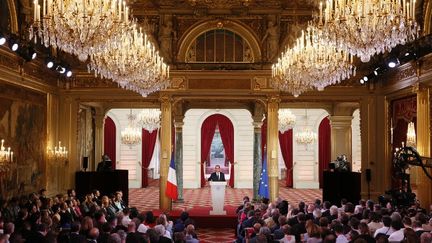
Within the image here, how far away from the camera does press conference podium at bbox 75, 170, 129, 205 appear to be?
16.3m

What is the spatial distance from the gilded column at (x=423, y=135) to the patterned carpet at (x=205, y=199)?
5.01 meters

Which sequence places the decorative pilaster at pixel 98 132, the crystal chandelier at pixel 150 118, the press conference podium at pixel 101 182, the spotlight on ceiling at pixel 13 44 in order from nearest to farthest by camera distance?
the spotlight on ceiling at pixel 13 44, the press conference podium at pixel 101 182, the decorative pilaster at pixel 98 132, the crystal chandelier at pixel 150 118

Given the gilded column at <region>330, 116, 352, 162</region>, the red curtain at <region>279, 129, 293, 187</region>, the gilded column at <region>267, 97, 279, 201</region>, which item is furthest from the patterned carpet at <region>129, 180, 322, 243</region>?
the gilded column at <region>330, 116, 352, 162</region>

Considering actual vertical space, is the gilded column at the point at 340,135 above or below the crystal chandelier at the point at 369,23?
below

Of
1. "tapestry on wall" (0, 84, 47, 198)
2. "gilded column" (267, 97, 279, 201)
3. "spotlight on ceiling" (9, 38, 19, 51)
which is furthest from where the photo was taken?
"gilded column" (267, 97, 279, 201)

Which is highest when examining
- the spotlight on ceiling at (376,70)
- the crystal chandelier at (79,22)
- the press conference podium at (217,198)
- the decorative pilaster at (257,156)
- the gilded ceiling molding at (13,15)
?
the gilded ceiling molding at (13,15)

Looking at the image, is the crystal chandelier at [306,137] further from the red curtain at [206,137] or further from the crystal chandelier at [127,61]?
the crystal chandelier at [127,61]

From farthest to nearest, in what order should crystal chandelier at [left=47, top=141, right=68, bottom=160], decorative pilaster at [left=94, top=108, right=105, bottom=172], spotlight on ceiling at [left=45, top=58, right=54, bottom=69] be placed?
1. decorative pilaster at [left=94, top=108, right=105, bottom=172]
2. crystal chandelier at [left=47, top=141, right=68, bottom=160]
3. spotlight on ceiling at [left=45, top=58, right=54, bottom=69]

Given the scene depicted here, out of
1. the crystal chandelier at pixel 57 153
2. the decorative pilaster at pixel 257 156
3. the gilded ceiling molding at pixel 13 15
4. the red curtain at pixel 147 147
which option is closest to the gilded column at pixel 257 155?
the decorative pilaster at pixel 257 156

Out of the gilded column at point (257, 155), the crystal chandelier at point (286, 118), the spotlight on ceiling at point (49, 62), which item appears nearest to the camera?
the spotlight on ceiling at point (49, 62)

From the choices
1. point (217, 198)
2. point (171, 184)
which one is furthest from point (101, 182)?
point (217, 198)

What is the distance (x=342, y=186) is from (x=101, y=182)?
25.2 ft

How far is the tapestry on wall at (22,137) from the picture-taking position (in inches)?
464

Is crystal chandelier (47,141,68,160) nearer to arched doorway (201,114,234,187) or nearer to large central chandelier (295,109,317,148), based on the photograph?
arched doorway (201,114,234,187)
